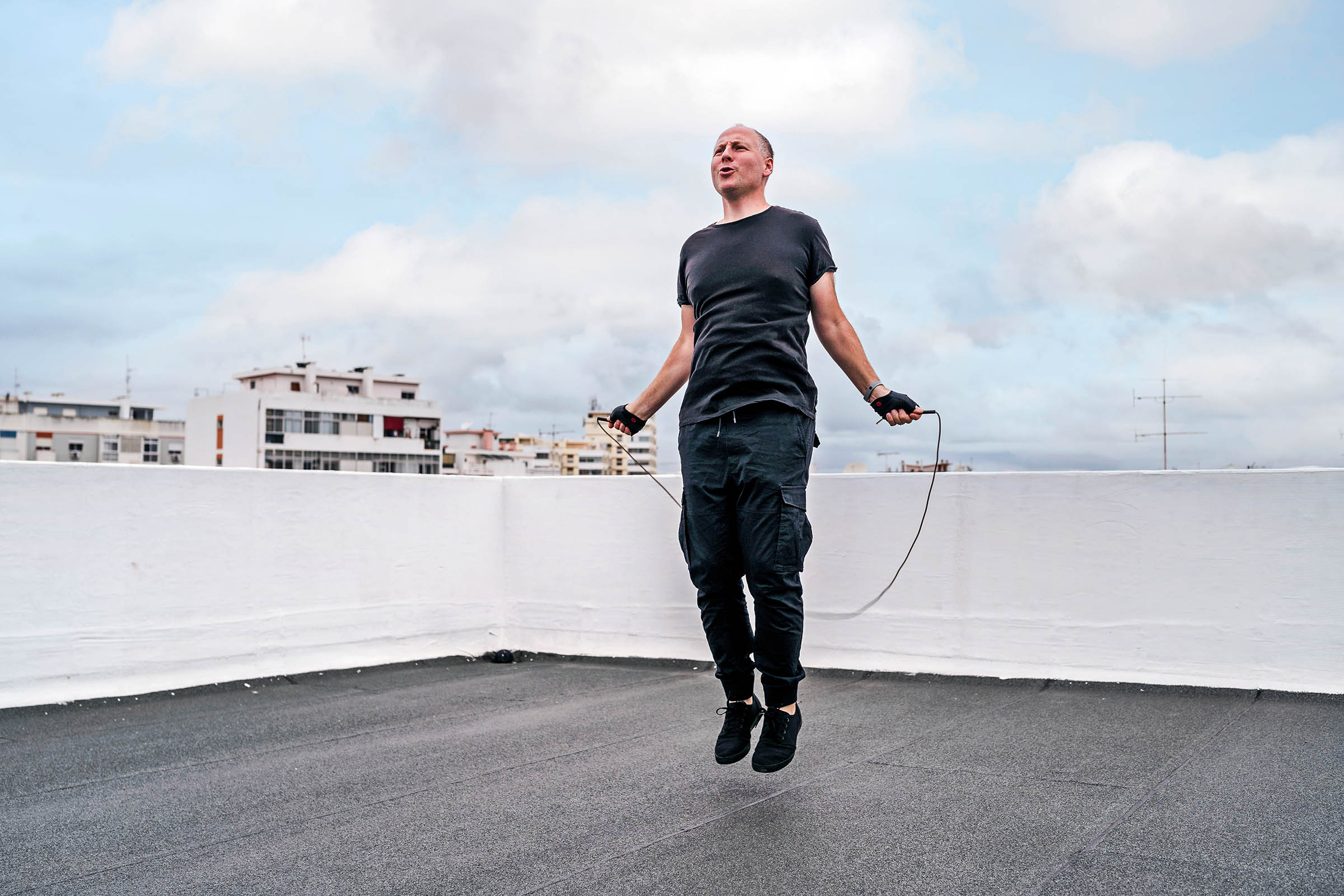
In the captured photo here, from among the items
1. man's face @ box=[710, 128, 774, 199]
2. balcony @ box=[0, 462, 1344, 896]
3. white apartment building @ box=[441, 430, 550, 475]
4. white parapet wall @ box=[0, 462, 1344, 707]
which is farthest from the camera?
white apartment building @ box=[441, 430, 550, 475]

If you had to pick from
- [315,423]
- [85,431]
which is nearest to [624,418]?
[315,423]

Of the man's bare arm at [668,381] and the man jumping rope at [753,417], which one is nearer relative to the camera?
the man jumping rope at [753,417]

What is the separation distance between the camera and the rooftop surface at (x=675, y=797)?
1982 millimetres

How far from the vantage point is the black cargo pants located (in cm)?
254

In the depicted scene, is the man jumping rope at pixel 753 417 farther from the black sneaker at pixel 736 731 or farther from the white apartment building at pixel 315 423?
the white apartment building at pixel 315 423

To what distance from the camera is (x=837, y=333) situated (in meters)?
2.72

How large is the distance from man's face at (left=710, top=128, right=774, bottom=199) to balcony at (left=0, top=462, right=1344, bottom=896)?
156 centimetres

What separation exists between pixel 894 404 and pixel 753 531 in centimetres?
46

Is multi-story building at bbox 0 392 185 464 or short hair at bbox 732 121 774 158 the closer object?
short hair at bbox 732 121 774 158

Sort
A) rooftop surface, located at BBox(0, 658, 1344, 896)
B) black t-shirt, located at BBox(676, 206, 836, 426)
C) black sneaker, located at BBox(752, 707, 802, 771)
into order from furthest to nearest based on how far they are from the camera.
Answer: black t-shirt, located at BBox(676, 206, 836, 426) → black sneaker, located at BBox(752, 707, 802, 771) → rooftop surface, located at BBox(0, 658, 1344, 896)

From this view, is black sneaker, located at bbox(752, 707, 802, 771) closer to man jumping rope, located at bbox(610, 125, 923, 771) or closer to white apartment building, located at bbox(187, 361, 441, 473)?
man jumping rope, located at bbox(610, 125, 923, 771)

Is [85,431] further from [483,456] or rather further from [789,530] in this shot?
[789,530]

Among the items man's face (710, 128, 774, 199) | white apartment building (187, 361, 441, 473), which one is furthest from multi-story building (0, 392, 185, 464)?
man's face (710, 128, 774, 199)

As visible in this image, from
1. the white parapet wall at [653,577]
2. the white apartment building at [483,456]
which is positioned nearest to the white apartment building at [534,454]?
the white apartment building at [483,456]
